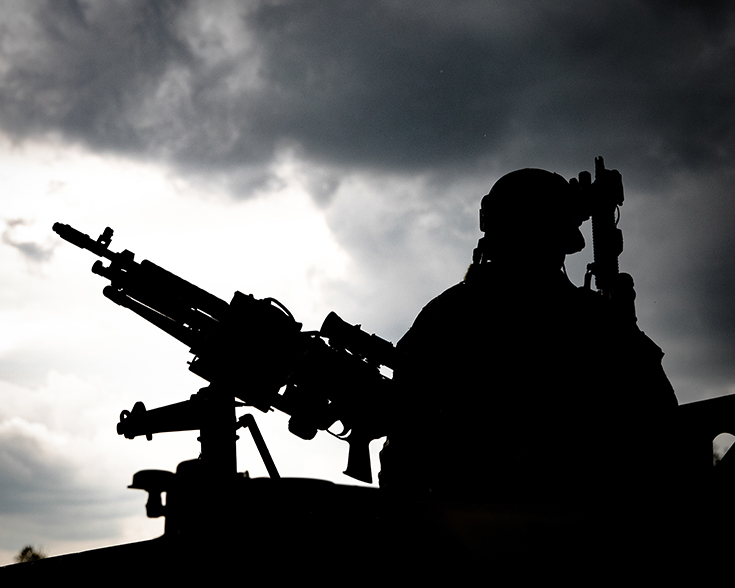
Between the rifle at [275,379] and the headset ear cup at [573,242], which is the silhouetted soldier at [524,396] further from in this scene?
the rifle at [275,379]

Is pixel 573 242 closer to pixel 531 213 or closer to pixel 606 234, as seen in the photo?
pixel 531 213

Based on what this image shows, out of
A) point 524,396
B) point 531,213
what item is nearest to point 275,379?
point 531,213

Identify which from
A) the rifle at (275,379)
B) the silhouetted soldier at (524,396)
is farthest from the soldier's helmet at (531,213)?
the rifle at (275,379)

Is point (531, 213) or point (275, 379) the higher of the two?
point (531, 213)

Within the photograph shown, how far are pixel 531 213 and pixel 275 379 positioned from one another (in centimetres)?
305

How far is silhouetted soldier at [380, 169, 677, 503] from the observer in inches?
138

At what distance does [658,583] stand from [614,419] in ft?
5.41

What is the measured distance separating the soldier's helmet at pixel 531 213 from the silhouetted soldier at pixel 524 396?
9.8 inches

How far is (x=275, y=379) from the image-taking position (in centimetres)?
654

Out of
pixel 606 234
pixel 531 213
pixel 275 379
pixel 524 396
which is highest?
pixel 606 234

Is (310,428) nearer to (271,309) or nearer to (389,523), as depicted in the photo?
(271,309)

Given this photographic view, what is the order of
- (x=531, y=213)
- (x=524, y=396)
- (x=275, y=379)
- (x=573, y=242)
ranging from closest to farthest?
(x=524, y=396)
(x=531, y=213)
(x=573, y=242)
(x=275, y=379)

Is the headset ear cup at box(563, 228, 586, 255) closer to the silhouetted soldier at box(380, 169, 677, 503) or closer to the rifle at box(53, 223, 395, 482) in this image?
the silhouetted soldier at box(380, 169, 677, 503)

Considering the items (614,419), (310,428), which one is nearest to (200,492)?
(614,419)
